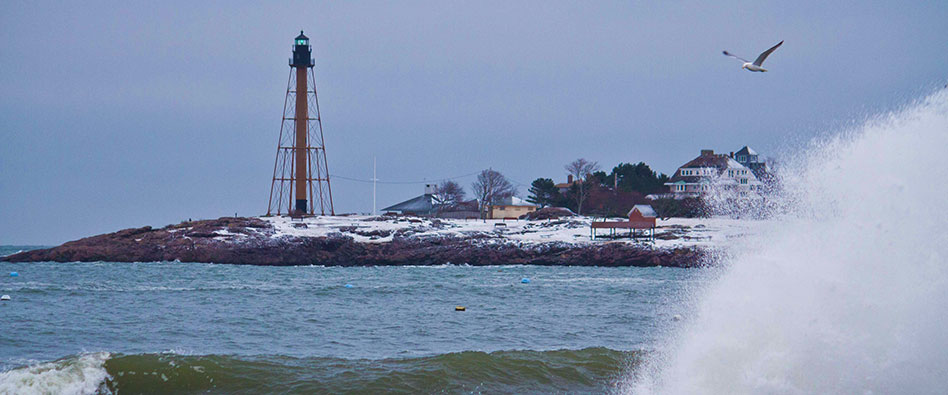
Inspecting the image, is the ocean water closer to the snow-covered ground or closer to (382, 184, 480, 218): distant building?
the snow-covered ground

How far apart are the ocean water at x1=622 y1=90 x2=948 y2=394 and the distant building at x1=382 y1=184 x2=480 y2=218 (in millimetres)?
81409

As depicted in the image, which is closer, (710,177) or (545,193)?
(710,177)

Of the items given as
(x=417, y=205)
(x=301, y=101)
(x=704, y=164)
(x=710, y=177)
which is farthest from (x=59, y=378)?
(x=704, y=164)

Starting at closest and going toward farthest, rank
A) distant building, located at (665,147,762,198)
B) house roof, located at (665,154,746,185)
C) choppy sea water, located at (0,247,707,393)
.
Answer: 1. choppy sea water, located at (0,247,707,393)
2. distant building, located at (665,147,762,198)
3. house roof, located at (665,154,746,185)

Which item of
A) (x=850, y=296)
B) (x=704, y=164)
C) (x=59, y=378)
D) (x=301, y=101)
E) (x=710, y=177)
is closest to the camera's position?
(x=850, y=296)

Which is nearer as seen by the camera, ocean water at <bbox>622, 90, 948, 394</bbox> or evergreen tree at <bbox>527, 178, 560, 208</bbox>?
ocean water at <bbox>622, 90, 948, 394</bbox>

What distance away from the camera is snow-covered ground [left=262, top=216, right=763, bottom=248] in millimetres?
55469

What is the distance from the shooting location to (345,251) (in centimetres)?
5428

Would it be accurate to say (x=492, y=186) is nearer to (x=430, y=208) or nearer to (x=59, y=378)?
(x=430, y=208)

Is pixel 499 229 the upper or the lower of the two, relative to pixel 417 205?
lower

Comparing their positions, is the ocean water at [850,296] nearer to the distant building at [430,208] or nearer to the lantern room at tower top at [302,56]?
the lantern room at tower top at [302,56]

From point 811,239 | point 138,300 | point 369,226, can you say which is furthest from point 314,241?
point 811,239

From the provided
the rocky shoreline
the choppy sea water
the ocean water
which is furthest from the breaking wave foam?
the rocky shoreline

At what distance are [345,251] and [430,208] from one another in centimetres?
4203
